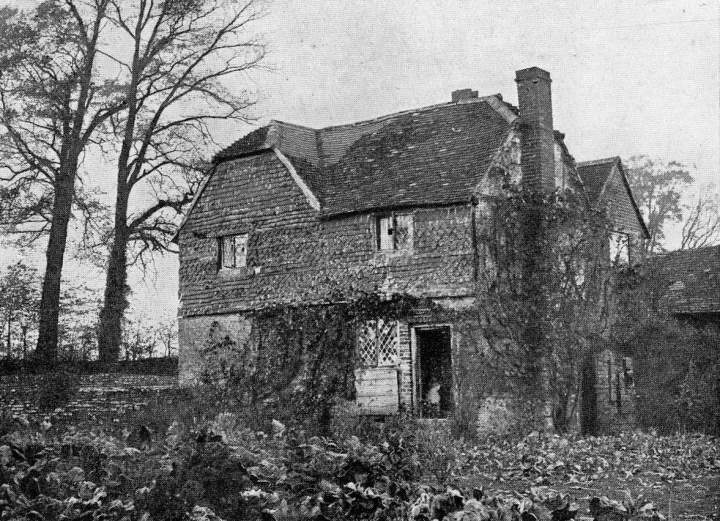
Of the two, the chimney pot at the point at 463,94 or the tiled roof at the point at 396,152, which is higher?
the chimney pot at the point at 463,94

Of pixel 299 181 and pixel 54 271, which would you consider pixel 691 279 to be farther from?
pixel 54 271

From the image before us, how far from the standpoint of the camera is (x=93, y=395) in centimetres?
2308

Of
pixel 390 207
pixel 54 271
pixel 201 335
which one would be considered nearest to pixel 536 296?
pixel 390 207

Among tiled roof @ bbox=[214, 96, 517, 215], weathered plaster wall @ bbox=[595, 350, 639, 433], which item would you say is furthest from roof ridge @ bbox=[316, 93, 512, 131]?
weathered plaster wall @ bbox=[595, 350, 639, 433]

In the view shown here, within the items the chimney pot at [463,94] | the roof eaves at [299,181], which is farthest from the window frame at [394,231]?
the chimney pot at [463,94]

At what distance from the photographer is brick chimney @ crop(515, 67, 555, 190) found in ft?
77.8

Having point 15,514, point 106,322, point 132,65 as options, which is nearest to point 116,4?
point 132,65

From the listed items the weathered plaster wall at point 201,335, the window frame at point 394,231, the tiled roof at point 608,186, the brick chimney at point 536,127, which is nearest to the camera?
the window frame at point 394,231

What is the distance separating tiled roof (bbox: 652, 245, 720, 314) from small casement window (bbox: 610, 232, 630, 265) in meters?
3.66

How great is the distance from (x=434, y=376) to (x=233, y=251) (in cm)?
695

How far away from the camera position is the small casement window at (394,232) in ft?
75.0

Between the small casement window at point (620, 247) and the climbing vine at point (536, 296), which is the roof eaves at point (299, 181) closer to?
the climbing vine at point (536, 296)

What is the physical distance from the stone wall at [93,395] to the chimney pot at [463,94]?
11962 millimetres

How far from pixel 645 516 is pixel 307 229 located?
66.5ft
